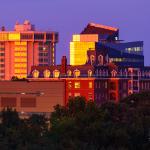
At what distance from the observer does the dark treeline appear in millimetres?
60344

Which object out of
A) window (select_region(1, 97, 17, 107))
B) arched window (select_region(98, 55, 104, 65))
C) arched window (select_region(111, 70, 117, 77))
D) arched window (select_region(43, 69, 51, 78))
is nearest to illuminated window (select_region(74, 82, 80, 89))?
arched window (select_region(111, 70, 117, 77))

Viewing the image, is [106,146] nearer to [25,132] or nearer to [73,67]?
[25,132]

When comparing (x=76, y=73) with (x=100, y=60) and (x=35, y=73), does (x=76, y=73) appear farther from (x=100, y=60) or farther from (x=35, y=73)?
(x=100, y=60)

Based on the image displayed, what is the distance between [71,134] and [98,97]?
3580 inches

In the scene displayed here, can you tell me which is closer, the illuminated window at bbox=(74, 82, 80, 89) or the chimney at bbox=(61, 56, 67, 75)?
the illuminated window at bbox=(74, 82, 80, 89)

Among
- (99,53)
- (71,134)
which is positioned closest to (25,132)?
(71,134)

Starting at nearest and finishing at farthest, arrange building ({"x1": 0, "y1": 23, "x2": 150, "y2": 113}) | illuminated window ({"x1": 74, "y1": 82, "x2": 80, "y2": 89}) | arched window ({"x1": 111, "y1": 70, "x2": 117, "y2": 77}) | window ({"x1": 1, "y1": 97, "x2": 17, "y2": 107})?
window ({"x1": 1, "y1": 97, "x2": 17, "y2": 107}), building ({"x1": 0, "y1": 23, "x2": 150, "y2": 113}), illuminated window ({"x1": 74, "y1": 82, "x2": 80, "y2": 89}), arched window ({"x1": 111, "y1": 70, "x2": 117, "y2": 77})

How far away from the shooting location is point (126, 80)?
6609 inches

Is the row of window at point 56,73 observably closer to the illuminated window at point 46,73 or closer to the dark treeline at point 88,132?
the illuminated window at point 46,73

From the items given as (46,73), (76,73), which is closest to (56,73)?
A: (46,73)

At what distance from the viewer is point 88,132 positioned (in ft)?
217

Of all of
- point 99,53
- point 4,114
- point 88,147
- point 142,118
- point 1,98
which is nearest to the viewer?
point 88,147

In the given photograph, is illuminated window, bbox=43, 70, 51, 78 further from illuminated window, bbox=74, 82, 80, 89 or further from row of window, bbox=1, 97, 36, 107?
row of window, bbox=1, 97, 36, 107

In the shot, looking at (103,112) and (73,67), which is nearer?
(103,112)
